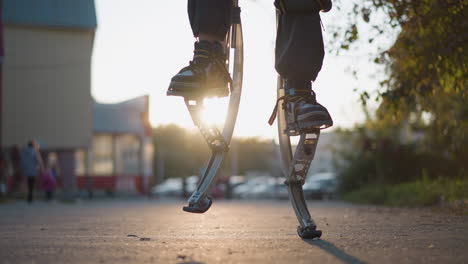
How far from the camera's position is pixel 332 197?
103 ft

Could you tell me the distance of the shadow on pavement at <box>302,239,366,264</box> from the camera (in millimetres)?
2743

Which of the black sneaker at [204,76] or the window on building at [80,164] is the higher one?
the black sneaker at [204,76]

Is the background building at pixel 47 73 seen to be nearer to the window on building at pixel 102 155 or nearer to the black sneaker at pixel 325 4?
the window on building at pixel 102 155

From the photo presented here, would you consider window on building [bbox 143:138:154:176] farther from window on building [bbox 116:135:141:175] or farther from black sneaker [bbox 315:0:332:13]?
black sneaker [bbox 315:0:332:13]

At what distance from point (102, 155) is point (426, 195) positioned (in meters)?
37.4

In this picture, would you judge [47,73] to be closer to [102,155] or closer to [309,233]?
[102,155]

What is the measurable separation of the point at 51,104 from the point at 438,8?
32.1 metres

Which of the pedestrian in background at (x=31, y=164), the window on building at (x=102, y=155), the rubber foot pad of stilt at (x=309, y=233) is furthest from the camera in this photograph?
the window on building at (x=102, y=155)

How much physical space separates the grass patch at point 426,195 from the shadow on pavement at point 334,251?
4.93 metres

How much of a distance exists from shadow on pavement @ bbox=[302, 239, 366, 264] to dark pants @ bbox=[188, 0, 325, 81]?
A: 974mm

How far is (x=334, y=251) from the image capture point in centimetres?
306

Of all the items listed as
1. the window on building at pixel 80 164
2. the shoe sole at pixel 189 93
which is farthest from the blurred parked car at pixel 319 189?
the shoe sole at pixel 189 93

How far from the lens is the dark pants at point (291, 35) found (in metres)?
4.07

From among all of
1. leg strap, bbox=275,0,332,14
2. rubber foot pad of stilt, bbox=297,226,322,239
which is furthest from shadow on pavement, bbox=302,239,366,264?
leg strap, bbox=275,0,332,14
